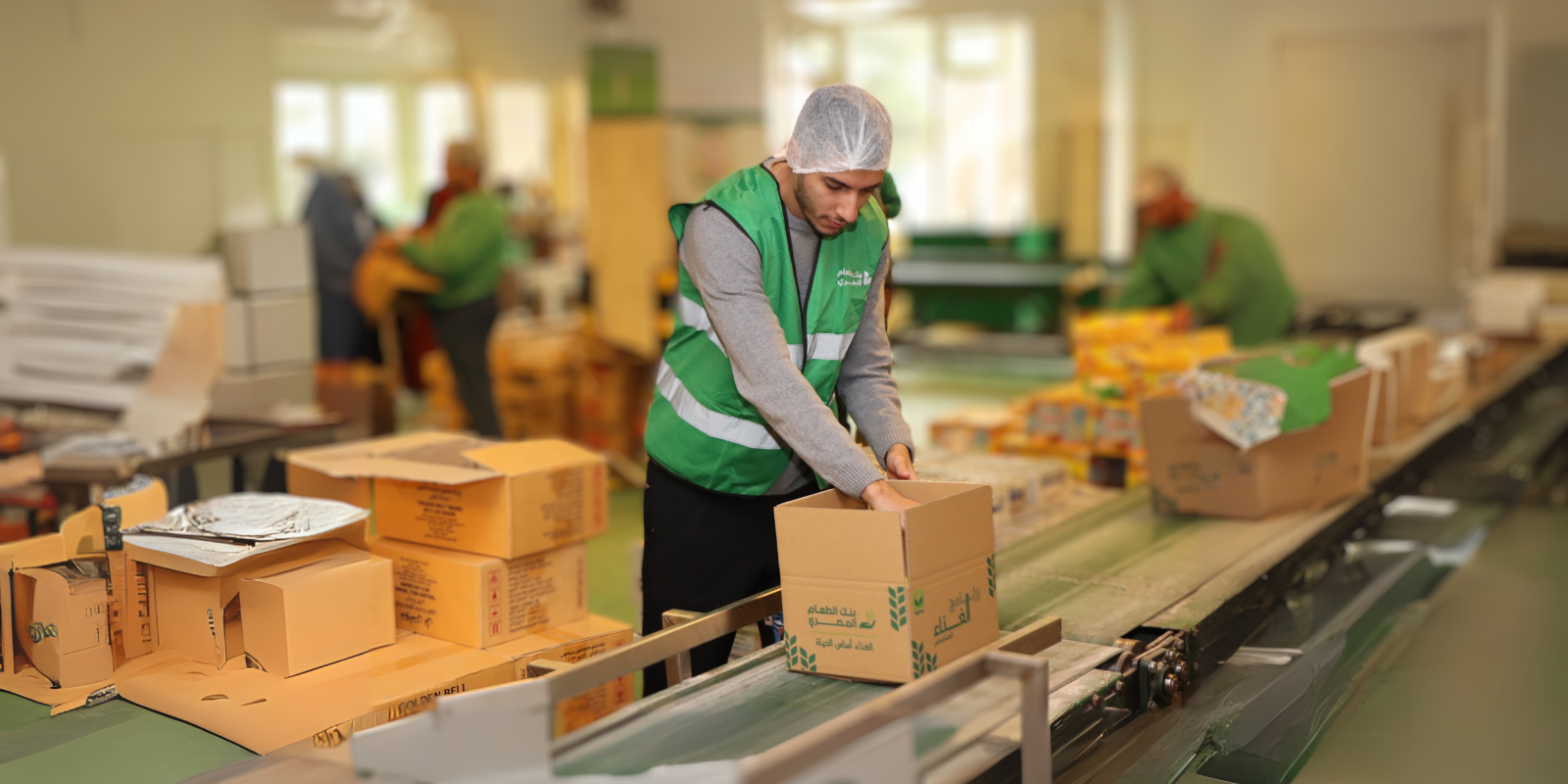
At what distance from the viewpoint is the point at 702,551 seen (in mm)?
2688

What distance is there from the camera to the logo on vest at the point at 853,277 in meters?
2.53

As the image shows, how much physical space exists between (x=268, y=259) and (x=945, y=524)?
10.5 ft

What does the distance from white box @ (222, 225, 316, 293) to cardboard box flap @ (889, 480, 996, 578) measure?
2.97 m

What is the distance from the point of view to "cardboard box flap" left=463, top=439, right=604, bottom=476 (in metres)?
3.04

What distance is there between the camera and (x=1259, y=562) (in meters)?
3.36

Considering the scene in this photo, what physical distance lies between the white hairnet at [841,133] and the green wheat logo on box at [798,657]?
0.86 meters

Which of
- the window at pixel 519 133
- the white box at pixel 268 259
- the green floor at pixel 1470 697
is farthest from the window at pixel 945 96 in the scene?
the green floor at pixel 1470 697

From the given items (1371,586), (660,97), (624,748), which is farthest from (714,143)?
(624,748)

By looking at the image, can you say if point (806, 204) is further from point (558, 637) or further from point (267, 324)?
point (267, 324)

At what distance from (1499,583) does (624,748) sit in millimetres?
3893

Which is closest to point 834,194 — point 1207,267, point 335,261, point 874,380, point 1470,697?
point 874,380

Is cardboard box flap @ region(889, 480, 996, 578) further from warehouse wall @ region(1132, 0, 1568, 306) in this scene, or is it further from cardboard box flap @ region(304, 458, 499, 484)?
warehouse wall @ region(1132, 0, 1568, 306)

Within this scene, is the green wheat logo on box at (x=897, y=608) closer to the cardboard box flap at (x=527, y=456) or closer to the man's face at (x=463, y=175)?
the cardboard box flap at (x=527, y=456)

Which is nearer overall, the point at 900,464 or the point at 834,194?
the point at 834,194
